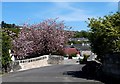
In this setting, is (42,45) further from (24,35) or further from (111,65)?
(111,65)

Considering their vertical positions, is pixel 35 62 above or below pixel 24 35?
below

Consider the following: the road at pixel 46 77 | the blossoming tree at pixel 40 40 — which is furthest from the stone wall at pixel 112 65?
the blossoming tree at pixel 40 40

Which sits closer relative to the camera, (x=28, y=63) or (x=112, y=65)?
(x=112, y=65)

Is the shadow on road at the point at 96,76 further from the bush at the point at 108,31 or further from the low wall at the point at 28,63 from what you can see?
the low wall at the point at 28,63

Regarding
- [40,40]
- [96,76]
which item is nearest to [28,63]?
[40,40]

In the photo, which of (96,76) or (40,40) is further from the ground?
(40,40)

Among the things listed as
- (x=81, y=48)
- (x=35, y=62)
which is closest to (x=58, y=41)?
(x=35, y=62)

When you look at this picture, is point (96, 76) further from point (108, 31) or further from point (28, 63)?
point (28, 63)

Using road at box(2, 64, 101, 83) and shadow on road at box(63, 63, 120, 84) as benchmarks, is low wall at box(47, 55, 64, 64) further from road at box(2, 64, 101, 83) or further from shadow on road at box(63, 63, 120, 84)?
shadow on road at box(63, 63, 120, 84)

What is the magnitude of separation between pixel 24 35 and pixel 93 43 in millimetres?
33135

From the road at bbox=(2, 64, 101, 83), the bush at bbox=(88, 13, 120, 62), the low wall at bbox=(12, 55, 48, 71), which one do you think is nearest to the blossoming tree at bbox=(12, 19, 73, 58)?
the low wall at bbox=(12, 55, 48, 71)

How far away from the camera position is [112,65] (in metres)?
22.3

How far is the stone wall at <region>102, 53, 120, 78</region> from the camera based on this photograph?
20812mm

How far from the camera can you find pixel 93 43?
94.8 feet
